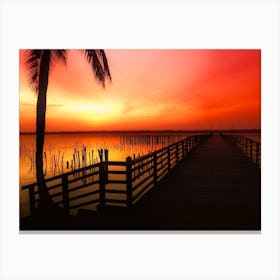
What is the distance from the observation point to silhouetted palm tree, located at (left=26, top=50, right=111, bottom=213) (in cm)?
399

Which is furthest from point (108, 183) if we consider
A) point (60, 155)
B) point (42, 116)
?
point (60, 155)

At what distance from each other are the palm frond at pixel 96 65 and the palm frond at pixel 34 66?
69 cm

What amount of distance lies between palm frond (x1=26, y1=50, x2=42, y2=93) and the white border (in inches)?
8.2

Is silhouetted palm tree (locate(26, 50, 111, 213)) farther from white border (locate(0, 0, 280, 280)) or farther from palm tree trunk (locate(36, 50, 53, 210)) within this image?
white border (locate(0, 0, 280, 280))

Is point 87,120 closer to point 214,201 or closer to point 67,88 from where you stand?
point 67,88

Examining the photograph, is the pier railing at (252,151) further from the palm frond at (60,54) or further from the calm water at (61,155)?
the palm frond at (60,54)

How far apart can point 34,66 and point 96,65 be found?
34.6 inches

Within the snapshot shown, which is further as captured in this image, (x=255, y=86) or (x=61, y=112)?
(x=61, y=112)

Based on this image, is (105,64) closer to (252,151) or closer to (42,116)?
(42,116)

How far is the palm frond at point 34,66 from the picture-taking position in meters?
3.96

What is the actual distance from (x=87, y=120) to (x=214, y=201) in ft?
8.06

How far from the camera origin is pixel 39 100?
4.19m

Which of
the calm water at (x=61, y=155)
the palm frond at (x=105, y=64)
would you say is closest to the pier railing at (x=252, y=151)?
the calm water at (x=61, y=155)
